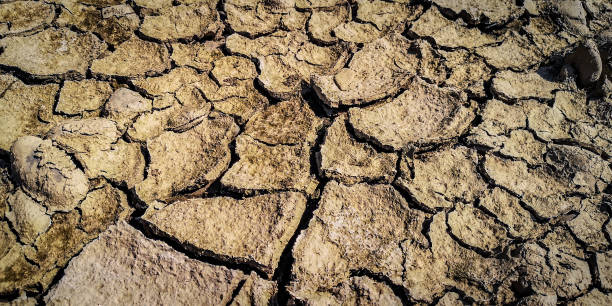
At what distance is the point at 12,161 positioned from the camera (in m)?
1.40

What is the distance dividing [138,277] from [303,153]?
73 cm

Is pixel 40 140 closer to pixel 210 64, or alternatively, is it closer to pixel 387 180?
pixel 210 64

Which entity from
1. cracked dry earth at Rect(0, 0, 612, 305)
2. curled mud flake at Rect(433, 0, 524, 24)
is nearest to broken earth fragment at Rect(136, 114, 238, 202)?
cracked dry earth at Rect(0, 0, 612, 305)

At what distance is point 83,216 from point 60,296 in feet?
0.95

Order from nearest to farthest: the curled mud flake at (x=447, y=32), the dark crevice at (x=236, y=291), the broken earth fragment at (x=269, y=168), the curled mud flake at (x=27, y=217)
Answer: the dark crevice at (x=236, y=291)
the curled mud flake at (x=27, y=217)
the broken earth fragment at (x=269, y=168)
the curled mud flake at (x=447, y=32)

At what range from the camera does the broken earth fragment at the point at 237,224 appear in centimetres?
125

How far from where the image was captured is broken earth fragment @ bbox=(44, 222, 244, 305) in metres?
1.17

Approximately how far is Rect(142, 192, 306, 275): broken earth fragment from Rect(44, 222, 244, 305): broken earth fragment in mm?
61

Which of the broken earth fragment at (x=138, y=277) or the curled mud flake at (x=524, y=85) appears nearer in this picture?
the broken earth fragment at (x=138, y=277)

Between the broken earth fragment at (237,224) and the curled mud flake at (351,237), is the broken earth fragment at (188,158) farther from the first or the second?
the curled mud flake at (351,237)

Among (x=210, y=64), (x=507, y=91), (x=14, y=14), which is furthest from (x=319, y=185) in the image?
(x=14, y=14)

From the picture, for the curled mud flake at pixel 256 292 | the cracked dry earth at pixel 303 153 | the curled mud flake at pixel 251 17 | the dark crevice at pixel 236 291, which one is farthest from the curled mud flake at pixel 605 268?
the curled mud flake at pixel 251 17

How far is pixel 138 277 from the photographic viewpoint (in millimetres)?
1212

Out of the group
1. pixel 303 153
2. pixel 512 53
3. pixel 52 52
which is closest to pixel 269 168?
pixel 303 153
